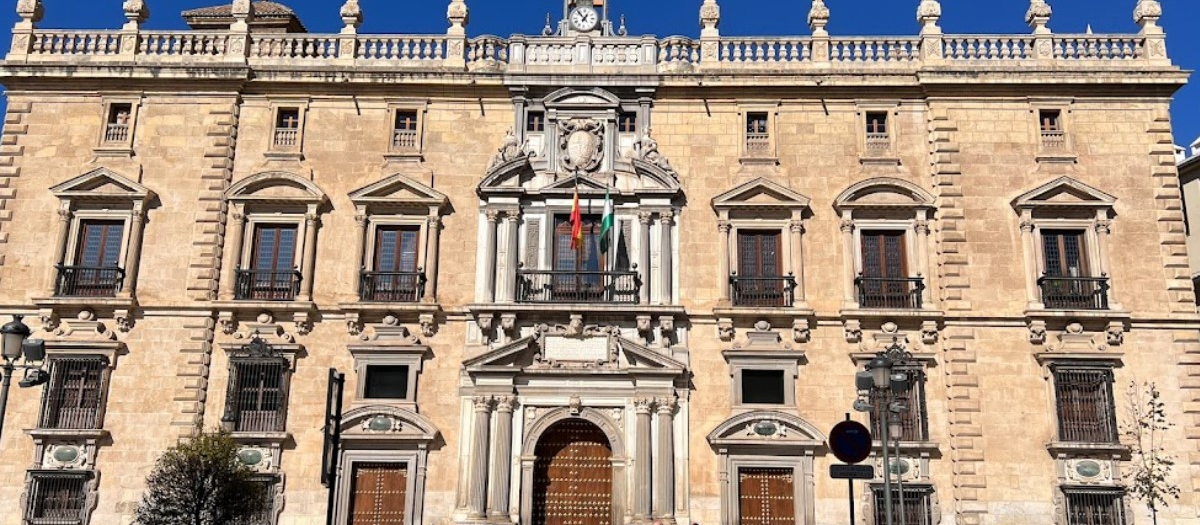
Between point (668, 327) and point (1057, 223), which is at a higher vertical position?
point (1057, 223)

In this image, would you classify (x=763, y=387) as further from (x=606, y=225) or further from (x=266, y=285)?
(x=266, y=285)

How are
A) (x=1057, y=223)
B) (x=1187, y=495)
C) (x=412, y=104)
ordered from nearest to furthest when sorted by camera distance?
(x=1187, y=495) < (x=1057, y=223) < (x=412, y=104)

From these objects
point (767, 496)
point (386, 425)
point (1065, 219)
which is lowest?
point (767, 496)

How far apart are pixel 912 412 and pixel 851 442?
31.2ft

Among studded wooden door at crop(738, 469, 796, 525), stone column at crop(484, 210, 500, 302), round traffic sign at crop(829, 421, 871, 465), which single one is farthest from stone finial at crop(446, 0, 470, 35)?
round traffic sign at crop(829, 421, 871, 465)

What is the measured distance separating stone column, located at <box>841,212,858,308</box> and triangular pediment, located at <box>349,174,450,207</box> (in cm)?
897

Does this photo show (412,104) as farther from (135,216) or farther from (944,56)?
(944,56)

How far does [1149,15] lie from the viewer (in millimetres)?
23844

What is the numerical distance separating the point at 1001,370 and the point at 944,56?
7.50m

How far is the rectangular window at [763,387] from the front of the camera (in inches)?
867

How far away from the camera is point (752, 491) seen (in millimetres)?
21484

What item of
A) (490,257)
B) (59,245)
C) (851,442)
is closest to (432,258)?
(490,257)

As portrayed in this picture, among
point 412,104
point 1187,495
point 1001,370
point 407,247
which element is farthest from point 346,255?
point 1187,495

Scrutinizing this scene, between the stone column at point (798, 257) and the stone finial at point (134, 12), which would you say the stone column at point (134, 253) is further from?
the stone column at point (798, 257)
